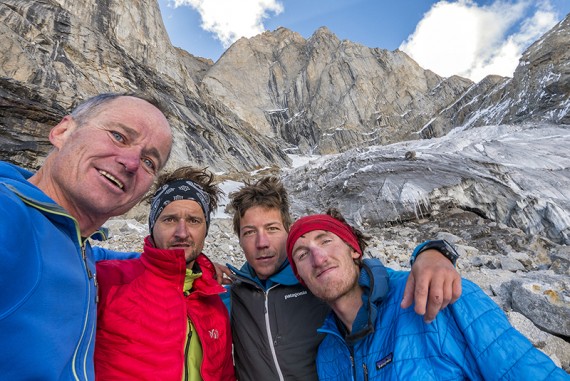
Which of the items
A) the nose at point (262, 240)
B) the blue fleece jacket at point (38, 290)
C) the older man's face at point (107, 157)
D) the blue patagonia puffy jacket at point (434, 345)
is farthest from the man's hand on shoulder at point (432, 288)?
the older man's face at point (107, 157)

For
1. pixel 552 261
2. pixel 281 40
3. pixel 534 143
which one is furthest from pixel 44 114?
pixel 281 40

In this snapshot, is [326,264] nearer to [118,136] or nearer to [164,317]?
[164,317]

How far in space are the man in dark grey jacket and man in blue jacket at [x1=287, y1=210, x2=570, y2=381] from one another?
0.22 meters

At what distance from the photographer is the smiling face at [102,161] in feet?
5.59

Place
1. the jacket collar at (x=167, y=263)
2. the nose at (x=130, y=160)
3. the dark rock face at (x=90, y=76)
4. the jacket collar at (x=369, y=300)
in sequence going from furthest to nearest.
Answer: the dark rock face at (x=90, y=76), the jacket collar at (x=167, y=263), the jacket collar at (x=369, y=300), the nose at (x=130, y=160)

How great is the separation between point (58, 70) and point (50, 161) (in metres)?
36.2

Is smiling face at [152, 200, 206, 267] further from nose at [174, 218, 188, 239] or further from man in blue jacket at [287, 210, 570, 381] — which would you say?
man in blue jacket at [287, 210, 570, 381]

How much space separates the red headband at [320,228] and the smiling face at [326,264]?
0.03 meters

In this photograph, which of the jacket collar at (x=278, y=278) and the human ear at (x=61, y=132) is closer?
the human ear at (x=61, y=132)

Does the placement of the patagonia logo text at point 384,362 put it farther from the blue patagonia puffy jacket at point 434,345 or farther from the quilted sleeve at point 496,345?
the quilted sleeve at point 496,345

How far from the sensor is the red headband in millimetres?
2701

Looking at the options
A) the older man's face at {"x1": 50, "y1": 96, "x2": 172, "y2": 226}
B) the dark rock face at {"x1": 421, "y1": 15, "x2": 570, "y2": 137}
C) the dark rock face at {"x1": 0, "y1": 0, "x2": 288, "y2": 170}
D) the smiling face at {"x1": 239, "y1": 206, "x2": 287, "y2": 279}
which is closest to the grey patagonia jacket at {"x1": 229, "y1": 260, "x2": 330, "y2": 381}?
the smiling face at {"x1": 239, "y1": 206, "x2": 287, "y2": 279}

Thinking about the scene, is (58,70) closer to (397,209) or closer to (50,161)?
(397,209)

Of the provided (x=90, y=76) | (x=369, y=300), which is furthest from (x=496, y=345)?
(x=90, y=76)
